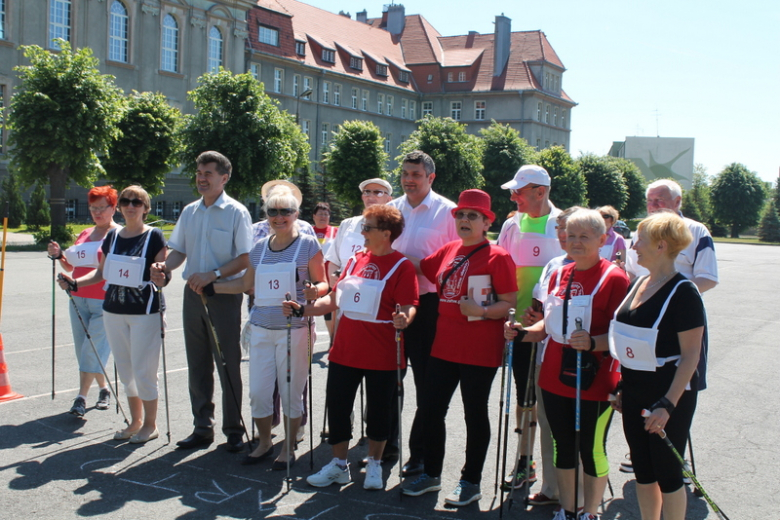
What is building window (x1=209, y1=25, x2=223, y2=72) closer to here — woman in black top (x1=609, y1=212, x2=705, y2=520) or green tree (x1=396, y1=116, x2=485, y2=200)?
green tree (x1=396, y1=116, x2=485, y2=200)

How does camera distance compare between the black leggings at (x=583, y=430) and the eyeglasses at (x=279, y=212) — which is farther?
the eyeglasses at (x=279, y=212)

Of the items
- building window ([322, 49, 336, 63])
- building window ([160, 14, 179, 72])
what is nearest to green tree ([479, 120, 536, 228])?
building window ([322, 49, 336, 63])

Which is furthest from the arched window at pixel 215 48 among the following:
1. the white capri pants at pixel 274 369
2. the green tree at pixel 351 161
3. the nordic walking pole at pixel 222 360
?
the white capri pants at pixel 274 369

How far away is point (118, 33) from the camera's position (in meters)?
44.9

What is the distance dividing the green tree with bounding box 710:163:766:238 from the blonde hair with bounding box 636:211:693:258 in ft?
282

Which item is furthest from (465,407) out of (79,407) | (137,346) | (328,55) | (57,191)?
(328,55)

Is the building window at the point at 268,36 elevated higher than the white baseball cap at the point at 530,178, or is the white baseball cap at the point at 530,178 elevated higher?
the building window at the point at 268,36

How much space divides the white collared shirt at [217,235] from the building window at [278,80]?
2224 inches

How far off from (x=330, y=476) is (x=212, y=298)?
1758 millimetres

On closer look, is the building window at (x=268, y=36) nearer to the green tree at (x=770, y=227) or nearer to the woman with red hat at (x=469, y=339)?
the green tree at (x=770, y=227)

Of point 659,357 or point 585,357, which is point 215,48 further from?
point 659,357

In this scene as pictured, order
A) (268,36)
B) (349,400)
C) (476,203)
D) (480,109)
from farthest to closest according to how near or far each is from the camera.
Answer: (480,109) < (268,36) < (349,400) < (476,203)

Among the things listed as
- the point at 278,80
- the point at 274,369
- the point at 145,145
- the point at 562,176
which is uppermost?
the point at 278,80

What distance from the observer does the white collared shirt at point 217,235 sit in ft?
19.4
